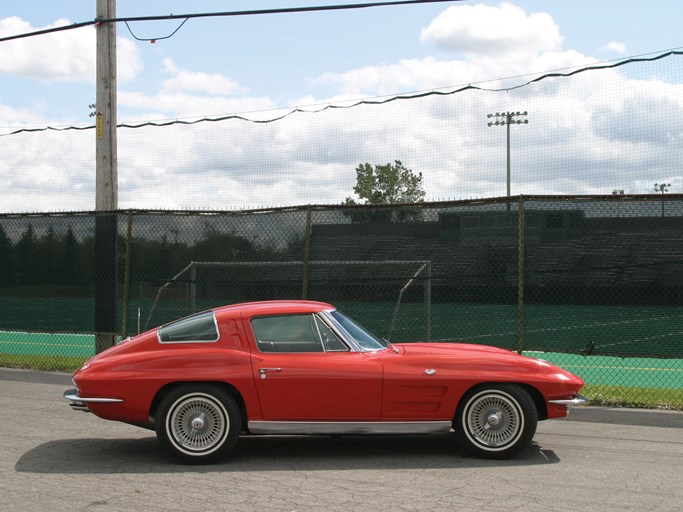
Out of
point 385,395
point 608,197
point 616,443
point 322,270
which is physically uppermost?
point 608,197

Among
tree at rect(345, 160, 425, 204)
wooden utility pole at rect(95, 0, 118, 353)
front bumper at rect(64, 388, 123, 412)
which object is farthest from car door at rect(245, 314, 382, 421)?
tree at rect(345, 160, 425, 204)

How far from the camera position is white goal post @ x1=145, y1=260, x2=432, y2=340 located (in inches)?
397

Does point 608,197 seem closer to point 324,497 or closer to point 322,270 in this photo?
point 322,270

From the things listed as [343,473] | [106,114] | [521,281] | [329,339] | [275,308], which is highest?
[106,114]

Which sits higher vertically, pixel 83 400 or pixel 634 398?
pixel 83 400

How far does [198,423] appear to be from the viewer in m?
6.45

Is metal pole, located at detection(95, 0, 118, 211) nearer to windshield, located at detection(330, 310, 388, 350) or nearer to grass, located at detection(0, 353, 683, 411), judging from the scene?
grass, located at detection(0, 353, 683, 411)

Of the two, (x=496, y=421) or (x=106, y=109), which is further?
(x=106, y=109)

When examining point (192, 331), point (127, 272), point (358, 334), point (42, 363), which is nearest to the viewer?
point (192, 331)

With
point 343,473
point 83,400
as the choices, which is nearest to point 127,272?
point 83,400

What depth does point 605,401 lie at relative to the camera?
9180 millimetres

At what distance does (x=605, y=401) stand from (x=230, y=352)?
4.52 meters

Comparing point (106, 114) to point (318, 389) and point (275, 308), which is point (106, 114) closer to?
point (275, 308)

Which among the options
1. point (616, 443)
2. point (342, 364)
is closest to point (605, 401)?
point (616, 443)
